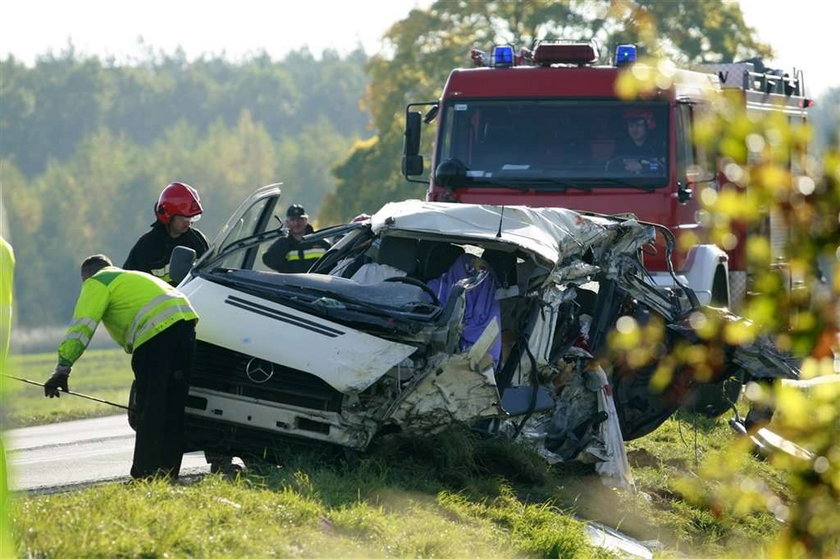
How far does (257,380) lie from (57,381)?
1.13 meters

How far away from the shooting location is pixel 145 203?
9188 centimetres

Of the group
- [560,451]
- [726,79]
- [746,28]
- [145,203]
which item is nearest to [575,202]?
[560,451]

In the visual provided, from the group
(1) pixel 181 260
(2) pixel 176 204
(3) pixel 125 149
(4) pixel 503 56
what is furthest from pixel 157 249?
(3) pixel 125 149

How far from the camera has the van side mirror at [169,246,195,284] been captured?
8789 mm

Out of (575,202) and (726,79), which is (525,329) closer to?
(575,202)

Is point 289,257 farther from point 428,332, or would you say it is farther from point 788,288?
point 788,288

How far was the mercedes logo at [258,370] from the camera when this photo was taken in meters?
8.14

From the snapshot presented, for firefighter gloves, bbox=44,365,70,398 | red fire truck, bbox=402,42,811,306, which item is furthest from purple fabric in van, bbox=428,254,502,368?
red fire truck, bbox=402,42,811,306

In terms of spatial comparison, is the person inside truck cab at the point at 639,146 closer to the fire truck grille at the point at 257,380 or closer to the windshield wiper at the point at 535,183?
the windshield wiper at the point at 535,183

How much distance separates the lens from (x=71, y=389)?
3075cm

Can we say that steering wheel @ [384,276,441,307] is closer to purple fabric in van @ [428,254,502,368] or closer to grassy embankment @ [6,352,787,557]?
purple fabric in van @ [428,254,502,368]

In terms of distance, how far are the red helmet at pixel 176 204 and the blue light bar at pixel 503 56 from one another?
4.01m

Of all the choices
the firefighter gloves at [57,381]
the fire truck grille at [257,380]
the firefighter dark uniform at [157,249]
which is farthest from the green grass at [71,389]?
the firefighter dark uniform at [157,249]

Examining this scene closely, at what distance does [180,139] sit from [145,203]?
19438 millimetres
